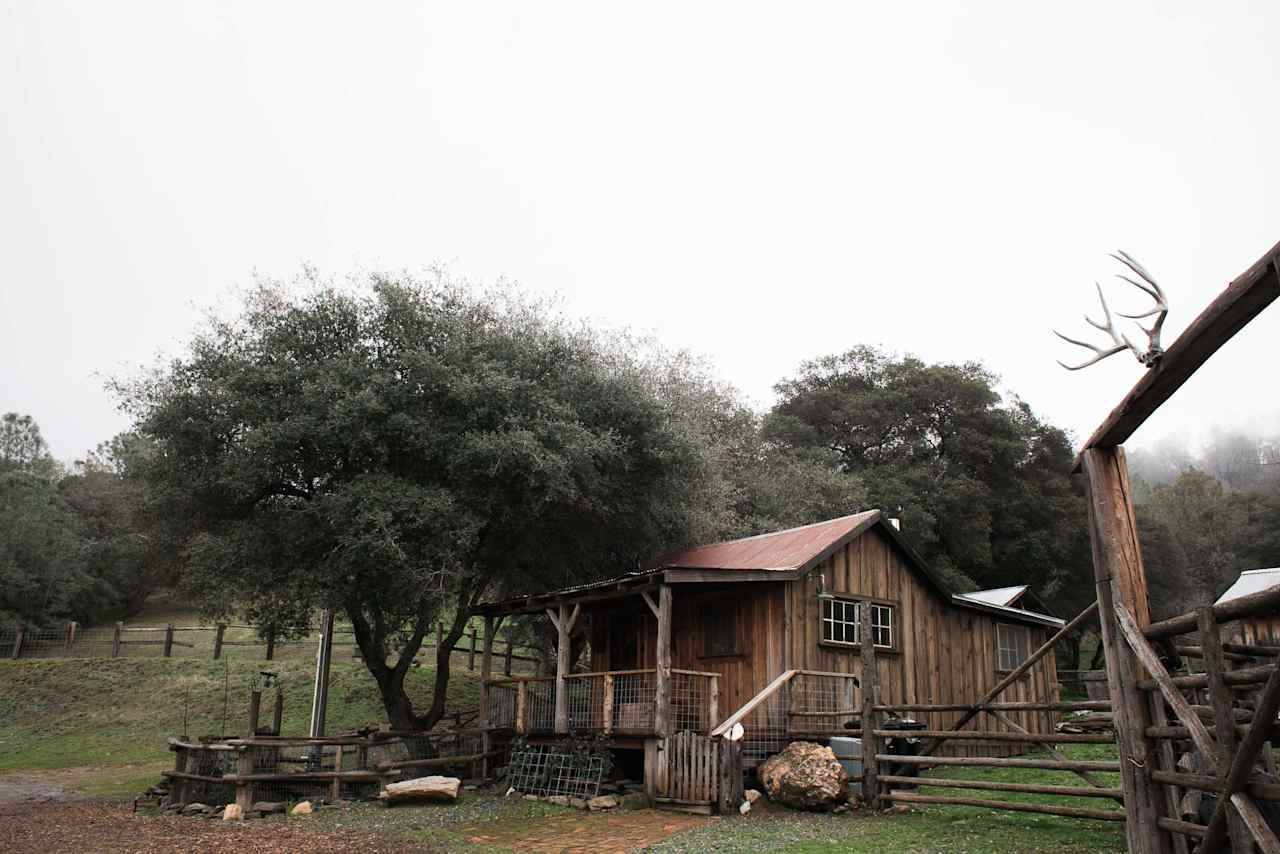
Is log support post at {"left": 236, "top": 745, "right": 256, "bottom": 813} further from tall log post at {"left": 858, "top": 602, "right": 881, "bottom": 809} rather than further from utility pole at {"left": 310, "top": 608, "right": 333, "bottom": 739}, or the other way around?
tall log post at {"left": 858, "top": 602, "right": 881, "bottom": 809}

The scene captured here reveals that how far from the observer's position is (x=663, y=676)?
14.4 m

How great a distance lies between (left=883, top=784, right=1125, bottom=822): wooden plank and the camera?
9945 mm

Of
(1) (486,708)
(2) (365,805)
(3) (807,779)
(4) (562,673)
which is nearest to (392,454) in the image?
(1) (486,708)

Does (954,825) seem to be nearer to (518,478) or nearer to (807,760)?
(807,760)

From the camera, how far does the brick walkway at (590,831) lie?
36.3ft

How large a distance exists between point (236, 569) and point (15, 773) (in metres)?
8.45

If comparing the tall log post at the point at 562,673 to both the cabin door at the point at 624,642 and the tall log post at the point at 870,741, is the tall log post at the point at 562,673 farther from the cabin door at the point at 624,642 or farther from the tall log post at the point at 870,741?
the tall log post at the point at 870,741

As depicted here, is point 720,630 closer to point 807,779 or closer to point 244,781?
point 807,779

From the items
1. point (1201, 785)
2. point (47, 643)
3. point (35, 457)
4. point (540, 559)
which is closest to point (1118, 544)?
point (1201, 785)

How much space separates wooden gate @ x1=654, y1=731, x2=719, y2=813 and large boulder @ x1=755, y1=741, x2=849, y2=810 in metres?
0.95

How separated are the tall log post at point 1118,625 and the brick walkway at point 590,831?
5571 millimetres

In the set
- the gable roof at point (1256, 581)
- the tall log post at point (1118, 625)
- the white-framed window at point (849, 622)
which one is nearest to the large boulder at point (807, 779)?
the white-framed window at point (849, 622)

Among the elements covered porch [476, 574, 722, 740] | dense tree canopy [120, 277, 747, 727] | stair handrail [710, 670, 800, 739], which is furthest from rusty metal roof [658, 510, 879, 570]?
dense tree canopy [120, 277, 747, 727]

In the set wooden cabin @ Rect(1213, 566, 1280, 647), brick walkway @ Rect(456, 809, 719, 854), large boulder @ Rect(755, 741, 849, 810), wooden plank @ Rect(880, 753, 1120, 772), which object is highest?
wooden cabin @ Rect(1213, 566, 1280, 647)
